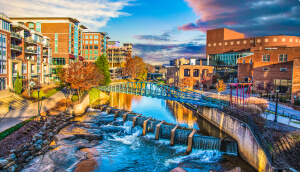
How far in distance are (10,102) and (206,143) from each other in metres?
27.9

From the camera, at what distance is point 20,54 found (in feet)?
137

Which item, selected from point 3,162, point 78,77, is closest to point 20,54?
point 78,77

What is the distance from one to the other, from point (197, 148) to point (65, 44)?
58.9 metres

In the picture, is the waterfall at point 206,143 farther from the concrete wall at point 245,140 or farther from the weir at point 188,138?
the concrete wall at point 245,140

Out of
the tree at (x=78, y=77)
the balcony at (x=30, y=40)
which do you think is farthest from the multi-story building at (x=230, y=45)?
the balcony at (x=30, y=40)

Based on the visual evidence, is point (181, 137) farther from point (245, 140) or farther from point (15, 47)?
point (15, 47)

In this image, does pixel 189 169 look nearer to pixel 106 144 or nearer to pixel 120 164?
pixel 120 164

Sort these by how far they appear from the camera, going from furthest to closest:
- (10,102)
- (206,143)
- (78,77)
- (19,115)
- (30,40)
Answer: (30,40) < (78,77) < (10,102) < (19,115) < (206,143)

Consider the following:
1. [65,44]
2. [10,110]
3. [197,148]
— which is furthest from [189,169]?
[65,44]

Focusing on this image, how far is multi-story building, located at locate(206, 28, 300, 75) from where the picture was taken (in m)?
78.2

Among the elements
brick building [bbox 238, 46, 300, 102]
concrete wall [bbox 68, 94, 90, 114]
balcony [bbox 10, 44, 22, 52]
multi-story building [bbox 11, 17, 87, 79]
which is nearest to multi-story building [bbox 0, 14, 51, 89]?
balcony [bbox 10, 44, 22, 52]

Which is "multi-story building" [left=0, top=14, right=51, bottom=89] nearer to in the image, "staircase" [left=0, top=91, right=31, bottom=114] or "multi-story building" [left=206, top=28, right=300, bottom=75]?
"staircase" [left=0, top=91, right=31, bottom=114]

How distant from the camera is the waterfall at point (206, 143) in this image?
62.1 feet

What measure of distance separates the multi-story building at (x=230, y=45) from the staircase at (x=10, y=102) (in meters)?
67.1
